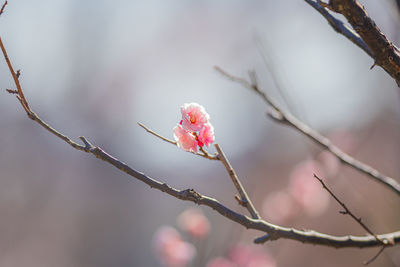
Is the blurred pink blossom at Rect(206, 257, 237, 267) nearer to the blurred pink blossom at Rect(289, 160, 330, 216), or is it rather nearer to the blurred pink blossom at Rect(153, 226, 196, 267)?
the blurred pink blossom at Rect(153, 226, 196, 267)

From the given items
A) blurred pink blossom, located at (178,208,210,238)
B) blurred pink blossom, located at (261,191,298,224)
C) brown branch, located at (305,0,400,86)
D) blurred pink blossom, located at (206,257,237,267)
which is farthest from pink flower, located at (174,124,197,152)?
blurred pink blossom, located at (261,191,298,224)

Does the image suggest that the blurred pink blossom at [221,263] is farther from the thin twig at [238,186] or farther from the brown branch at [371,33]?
the brown branch at [371,33]

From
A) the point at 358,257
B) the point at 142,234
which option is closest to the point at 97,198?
the point at 142,234

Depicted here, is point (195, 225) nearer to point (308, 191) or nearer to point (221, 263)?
point (221, 263)

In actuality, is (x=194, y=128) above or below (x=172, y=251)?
above

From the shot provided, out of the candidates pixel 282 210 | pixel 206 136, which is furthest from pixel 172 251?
pixel 206 136

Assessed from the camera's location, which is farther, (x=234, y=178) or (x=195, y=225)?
(x=195, y=225)

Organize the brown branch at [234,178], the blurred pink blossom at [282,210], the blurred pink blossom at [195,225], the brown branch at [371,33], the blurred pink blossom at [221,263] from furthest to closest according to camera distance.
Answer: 1. the blurred pink blossom at [282,210]
2. the blurred pink blossom at [195,225]
3. the blurred pink blossom at [221,263]
4. the brown branch at [234,178]
5. the brown branch at [371,33]

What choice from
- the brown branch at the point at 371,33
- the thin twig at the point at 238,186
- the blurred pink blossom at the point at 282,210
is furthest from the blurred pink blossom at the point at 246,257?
the brown branch at the point at 371,33

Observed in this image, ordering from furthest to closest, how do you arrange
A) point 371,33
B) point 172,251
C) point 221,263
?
point 172,251 < point 221,263 < point 371,33
